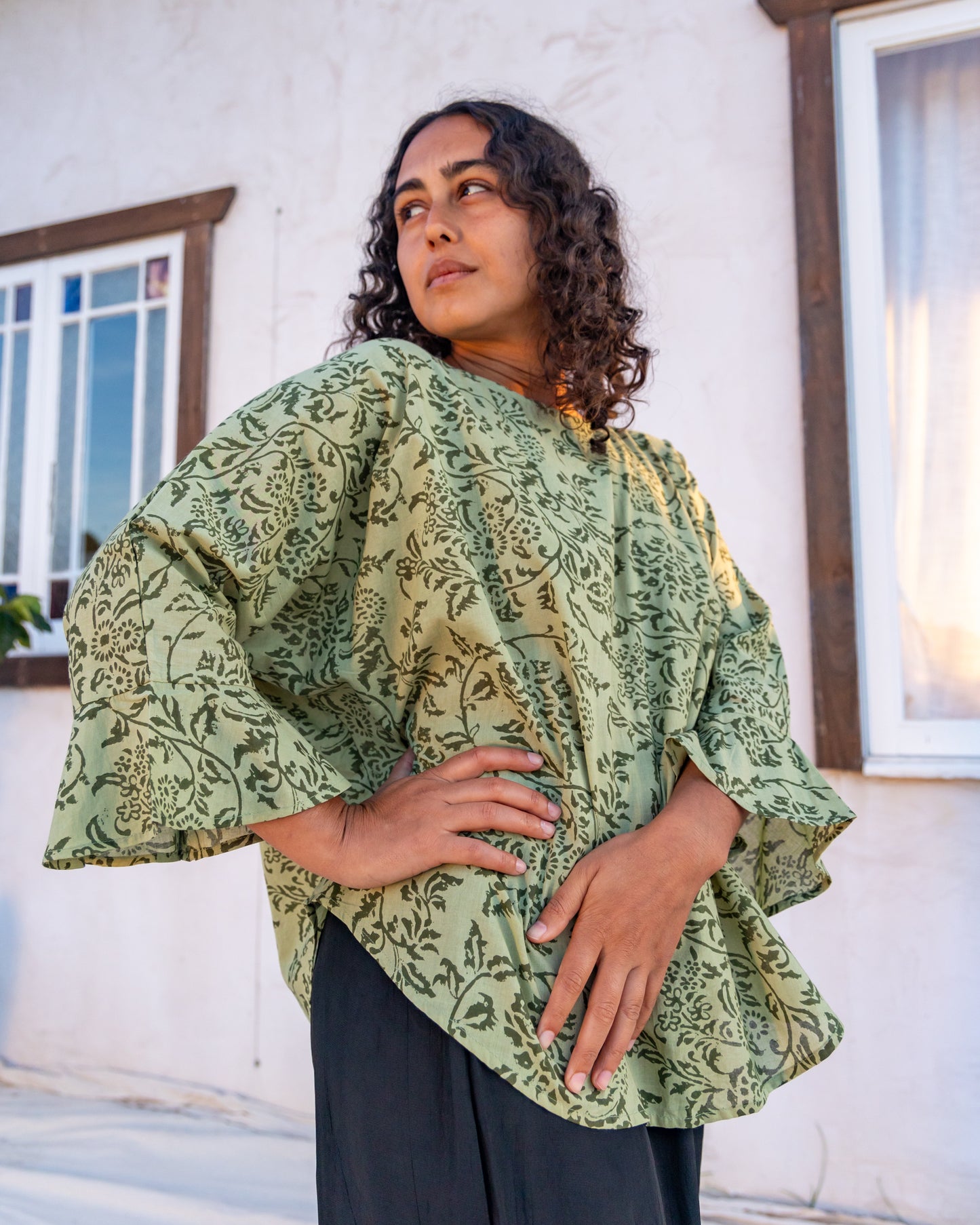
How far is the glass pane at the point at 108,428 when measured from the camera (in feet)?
11.0

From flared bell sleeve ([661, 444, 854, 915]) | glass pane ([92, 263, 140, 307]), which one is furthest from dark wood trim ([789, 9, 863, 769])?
glass pane ([92, 263, 140, 307])

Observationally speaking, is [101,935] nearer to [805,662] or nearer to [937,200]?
[805,662]

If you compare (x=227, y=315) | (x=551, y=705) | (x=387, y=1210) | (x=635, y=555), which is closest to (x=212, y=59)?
(x=227, y=315)

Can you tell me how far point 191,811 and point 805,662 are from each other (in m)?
1.87

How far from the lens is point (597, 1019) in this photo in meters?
0.86

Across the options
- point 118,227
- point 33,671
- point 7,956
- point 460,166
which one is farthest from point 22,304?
point 460,166

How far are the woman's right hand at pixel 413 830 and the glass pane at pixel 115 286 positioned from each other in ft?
9.65

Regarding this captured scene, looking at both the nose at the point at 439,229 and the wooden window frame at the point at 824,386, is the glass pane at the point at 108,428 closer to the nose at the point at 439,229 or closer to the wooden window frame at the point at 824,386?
the wooden window frame at the point at 824,386

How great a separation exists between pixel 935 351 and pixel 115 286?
8.41 feet

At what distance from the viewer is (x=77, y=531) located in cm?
337

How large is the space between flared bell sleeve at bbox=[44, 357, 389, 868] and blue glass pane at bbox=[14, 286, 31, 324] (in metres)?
3.06

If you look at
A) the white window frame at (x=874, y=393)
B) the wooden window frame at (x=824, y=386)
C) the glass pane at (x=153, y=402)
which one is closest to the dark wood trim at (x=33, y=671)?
the glass pane at (x=153, y=402)

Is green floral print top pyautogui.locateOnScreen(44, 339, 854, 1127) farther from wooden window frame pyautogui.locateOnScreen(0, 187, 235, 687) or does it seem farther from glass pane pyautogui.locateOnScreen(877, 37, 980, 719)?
wooden window frame pyautogui.locateOnScreen(0, 187, 235, 687)

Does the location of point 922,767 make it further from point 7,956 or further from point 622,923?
point 7,956
